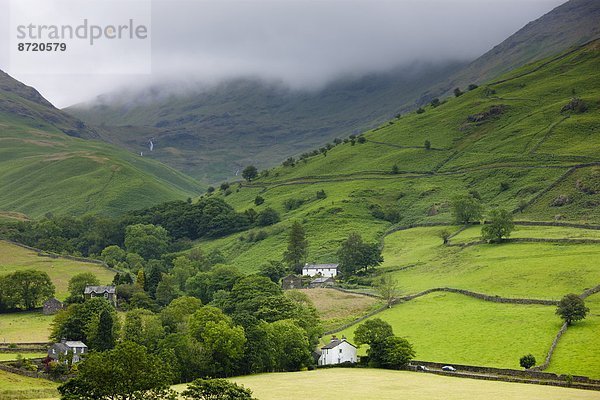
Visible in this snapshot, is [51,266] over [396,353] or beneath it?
over

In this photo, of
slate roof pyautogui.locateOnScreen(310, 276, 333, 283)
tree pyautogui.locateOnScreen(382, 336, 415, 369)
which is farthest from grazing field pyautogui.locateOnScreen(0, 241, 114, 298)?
tree pyautogui.locateOnScreen(382, 336, 415, 369)

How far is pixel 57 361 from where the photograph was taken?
94438 mm

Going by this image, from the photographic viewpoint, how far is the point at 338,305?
429ft

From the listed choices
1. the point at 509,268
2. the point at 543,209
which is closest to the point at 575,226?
the point at 543,209

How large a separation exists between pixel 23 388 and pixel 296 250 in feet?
317

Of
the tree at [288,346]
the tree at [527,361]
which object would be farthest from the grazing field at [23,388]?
the tree at [527,361]

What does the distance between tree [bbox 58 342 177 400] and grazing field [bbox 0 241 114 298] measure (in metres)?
81.5

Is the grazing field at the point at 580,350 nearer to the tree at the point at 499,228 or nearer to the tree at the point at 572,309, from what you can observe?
the tree at the point at 572,309

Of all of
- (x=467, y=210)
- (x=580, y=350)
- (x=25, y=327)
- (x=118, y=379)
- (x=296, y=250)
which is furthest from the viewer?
(x=296, y=250)

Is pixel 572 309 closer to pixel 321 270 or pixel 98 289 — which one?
pixel 321 270

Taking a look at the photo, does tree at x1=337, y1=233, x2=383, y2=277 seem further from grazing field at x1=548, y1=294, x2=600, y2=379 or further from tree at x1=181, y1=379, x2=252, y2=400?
tree at x1=181, y1=379, x2=252, y2=400

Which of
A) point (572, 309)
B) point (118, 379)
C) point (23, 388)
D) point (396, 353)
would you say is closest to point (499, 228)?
point (572, 309)

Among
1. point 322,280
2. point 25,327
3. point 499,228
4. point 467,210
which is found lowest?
point 25,327

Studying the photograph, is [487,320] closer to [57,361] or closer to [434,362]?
[434,362]
